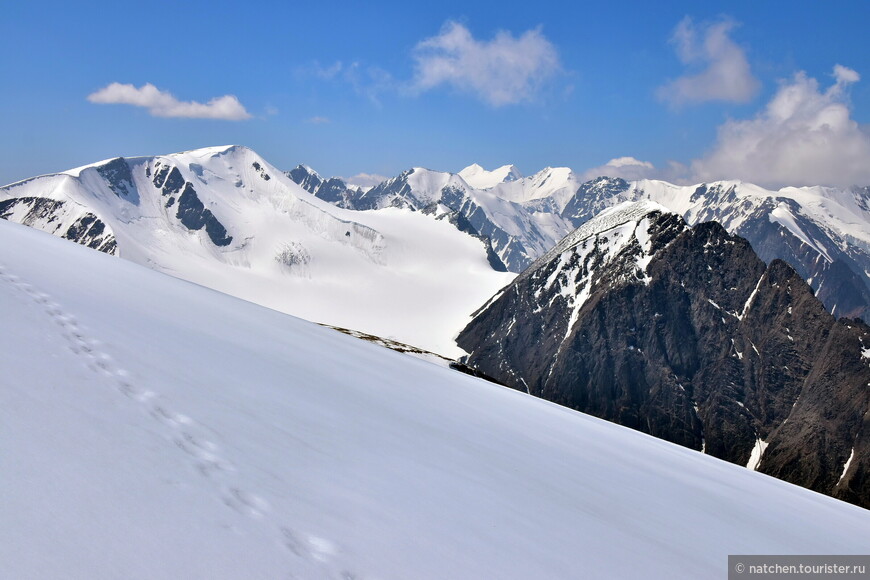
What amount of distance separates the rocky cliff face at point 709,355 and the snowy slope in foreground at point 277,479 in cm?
15544

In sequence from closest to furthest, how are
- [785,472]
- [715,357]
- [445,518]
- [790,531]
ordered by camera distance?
[445,518], [790,531], [785,472], [715,357]

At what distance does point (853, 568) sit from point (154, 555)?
11.3m

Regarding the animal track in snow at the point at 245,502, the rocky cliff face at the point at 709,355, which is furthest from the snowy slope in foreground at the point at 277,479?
the rocky cliff face at the point at 709,355

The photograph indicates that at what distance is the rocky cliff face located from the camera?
5807 inches

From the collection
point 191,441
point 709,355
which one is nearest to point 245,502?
point 191,441

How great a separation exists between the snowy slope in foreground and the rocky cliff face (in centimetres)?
15544

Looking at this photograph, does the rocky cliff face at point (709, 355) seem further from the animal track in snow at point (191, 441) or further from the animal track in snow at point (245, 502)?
the animal track in snow at point (245, 502)

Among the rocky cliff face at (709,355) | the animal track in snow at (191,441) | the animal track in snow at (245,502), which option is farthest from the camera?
the rocky cliff face at (709,355)

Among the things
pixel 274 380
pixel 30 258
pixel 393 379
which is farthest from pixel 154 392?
pixel 30 258

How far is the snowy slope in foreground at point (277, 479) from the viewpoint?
4.04m

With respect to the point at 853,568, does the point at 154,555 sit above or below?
below

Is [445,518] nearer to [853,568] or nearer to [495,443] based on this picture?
[495,443]

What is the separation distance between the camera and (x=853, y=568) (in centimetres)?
965

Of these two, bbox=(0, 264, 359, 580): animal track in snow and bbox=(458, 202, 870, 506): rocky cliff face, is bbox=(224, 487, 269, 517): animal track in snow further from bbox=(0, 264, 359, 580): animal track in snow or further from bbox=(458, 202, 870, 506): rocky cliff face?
bbox=(458, 202, 870, 506): rocky cliff face
